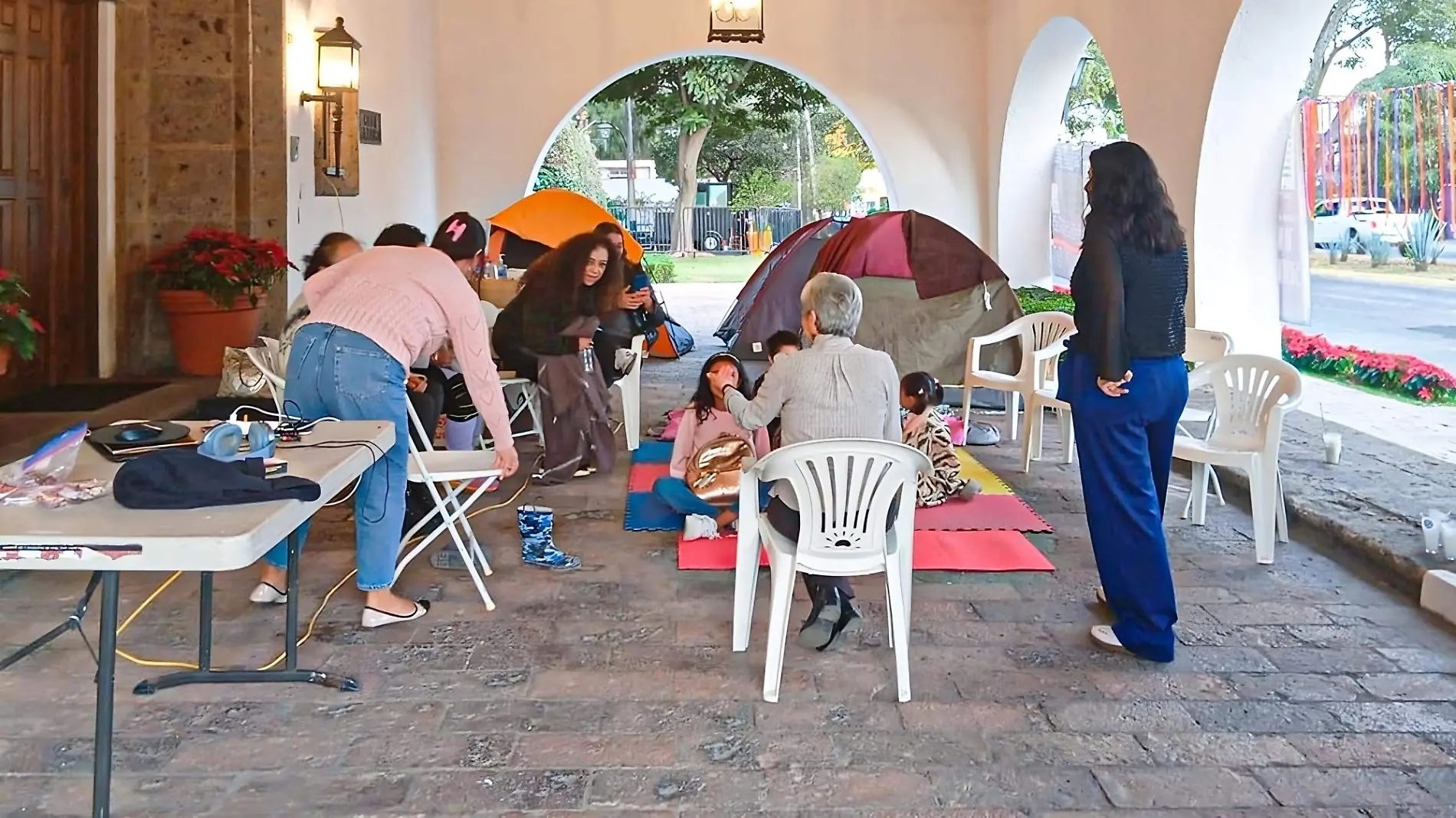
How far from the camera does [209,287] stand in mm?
6238

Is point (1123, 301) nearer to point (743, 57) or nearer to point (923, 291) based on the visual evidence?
point (923, 291)

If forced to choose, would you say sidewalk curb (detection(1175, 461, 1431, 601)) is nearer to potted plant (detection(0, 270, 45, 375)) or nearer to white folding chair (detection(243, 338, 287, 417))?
white folding chair (detection(243, 338, 287, 417))

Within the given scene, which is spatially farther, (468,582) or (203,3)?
(203,3)

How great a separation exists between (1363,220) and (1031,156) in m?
2.67

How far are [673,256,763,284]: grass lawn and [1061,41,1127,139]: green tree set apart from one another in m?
5.34

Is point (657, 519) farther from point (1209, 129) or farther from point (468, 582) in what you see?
point (1209, 129)

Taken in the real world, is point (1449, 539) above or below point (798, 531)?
below

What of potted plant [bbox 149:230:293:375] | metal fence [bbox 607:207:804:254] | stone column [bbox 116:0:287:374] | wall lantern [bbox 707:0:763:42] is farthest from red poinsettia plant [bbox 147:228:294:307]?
metal fence [bbox 607:207:804:254]

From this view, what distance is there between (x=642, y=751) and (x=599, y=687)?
416mm

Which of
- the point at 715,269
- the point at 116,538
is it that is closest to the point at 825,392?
the point at 116,538

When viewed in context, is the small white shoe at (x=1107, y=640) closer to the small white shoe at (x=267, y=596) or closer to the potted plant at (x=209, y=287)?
the small white shoe at (x=267, y=596)

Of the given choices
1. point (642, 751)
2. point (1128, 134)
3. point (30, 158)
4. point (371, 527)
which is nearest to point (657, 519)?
point (371, 527)

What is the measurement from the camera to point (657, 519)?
502 cm

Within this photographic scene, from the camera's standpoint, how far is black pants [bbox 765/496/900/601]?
134 inches
